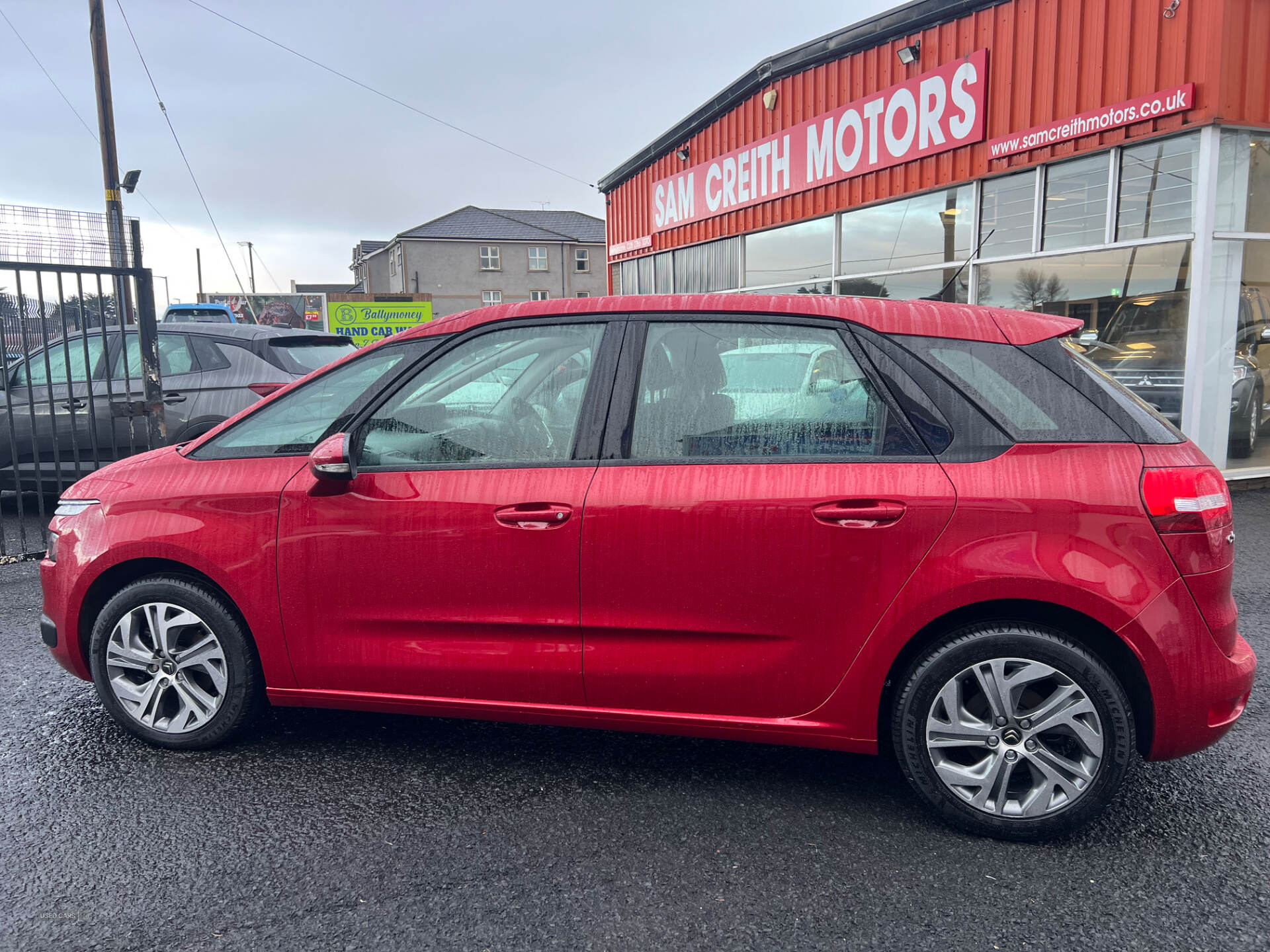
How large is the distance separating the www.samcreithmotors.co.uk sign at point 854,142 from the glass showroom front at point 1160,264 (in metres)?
0.78

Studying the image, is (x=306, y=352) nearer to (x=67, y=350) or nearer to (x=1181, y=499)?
(x=67, y=350)

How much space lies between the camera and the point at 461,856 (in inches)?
102

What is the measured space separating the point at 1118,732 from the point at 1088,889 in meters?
0.43

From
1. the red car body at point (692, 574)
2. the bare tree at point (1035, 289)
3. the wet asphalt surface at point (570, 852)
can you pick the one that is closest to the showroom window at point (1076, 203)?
the bare tree at point (1035, 289)

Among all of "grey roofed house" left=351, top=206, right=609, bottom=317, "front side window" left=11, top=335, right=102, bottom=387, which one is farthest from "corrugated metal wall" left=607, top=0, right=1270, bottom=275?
"grey roofed house" left=351, top=206, right=609, bottom=317

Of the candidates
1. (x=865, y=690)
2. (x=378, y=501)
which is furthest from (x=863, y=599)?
(x=378, y=501)

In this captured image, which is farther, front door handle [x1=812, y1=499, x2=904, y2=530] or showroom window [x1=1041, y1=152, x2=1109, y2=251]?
showroom window [x1=1041, y1=152, x2=1109, y2=251]

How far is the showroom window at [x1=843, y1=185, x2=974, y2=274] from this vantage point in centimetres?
1036

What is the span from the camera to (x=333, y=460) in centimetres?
291

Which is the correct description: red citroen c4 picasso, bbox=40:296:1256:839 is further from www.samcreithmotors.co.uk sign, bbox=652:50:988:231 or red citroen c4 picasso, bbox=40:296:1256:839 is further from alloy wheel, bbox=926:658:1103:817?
www.samcreithmotors.co.uk sign, bbox=652:50:988:231

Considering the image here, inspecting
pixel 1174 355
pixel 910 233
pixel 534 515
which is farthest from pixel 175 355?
pixel 1174 355

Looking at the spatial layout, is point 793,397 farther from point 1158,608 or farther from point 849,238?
point 849,238

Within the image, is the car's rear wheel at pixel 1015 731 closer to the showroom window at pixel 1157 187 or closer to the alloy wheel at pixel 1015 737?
the alloy wheel at pixel 1015 737

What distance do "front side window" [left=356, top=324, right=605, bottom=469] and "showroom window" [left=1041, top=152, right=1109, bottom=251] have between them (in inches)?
301
